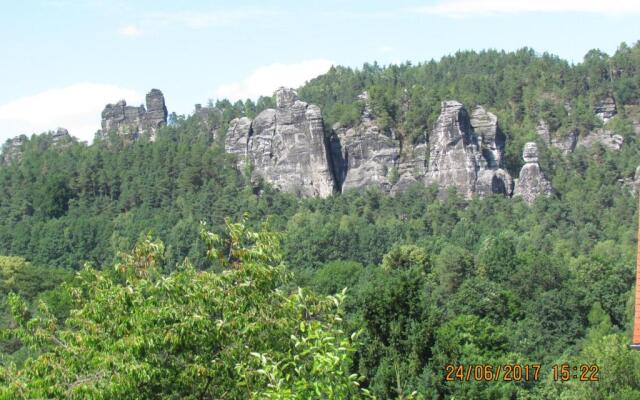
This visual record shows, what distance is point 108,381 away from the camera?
18016mm

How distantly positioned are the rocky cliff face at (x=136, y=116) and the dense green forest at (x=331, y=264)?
3467 mm

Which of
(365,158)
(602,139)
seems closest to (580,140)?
(602,139)

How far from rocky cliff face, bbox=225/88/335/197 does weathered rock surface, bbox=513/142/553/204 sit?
624 inches

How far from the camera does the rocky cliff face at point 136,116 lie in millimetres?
139875

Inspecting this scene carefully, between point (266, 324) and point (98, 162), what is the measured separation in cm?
10173

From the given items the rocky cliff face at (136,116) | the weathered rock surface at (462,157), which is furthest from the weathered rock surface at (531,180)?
the rocky cliff face at (136,116)

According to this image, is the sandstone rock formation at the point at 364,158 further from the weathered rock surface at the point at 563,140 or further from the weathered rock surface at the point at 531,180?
the weathered rock surface at the point at 563,140

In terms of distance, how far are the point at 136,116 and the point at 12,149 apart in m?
16.9

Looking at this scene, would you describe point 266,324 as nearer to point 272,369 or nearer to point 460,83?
point 272,369

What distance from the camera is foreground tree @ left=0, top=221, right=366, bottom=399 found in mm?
18375

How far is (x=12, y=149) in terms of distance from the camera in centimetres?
14750

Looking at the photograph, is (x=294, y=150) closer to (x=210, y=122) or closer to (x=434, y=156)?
(x=434, y=156)

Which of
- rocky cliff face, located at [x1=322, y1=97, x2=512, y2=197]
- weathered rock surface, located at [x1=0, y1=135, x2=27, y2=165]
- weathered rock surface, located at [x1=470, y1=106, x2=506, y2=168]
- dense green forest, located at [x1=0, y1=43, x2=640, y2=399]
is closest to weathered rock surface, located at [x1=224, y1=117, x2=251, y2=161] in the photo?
dense green forest, located at [x1=0, y1=43, x2=640, y2=399]

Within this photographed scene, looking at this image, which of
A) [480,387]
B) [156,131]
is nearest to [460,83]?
[156,131]
